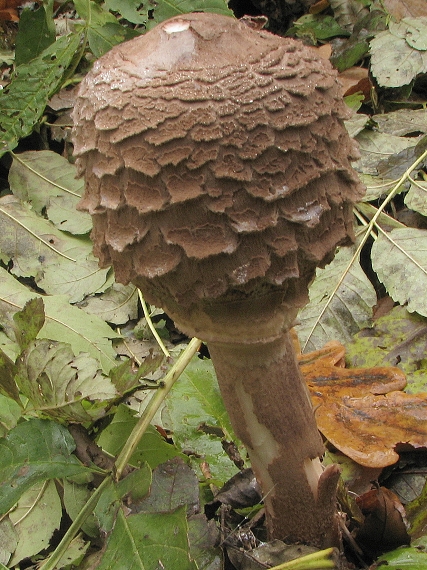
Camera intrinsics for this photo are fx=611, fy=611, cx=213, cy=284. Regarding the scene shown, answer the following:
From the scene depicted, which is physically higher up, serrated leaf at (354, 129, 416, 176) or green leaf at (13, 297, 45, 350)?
green leaf at (13, 297, 45, 350)

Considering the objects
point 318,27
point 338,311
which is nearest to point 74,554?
point 338,311

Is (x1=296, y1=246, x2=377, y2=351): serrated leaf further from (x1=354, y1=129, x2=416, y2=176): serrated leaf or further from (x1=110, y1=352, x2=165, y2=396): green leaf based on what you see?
(x1=110, y1=352, x2=165, y2=396): green leaf

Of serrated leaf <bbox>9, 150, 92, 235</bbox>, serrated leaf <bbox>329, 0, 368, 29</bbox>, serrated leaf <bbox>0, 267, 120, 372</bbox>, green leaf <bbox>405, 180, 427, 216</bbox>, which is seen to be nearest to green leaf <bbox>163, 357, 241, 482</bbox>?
serrated leaf <bbox>0, 267, 120, 372</bbox>

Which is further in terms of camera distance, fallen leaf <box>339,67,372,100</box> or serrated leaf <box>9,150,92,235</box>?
fallen leaf <box>339,67,372,100</box>

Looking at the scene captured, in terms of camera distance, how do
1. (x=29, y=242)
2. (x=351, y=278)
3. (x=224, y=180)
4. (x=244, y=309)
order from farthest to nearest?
(x=29, y=242) → (x=351, y=278) → (x=244, y=309) → (x=224, y=180)

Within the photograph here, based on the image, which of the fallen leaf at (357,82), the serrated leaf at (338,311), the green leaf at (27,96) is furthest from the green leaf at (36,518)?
the fallen leaf at (357,82)

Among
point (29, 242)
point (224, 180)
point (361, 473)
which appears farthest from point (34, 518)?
point (29, 242)

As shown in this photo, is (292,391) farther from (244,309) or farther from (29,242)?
(29,242)
